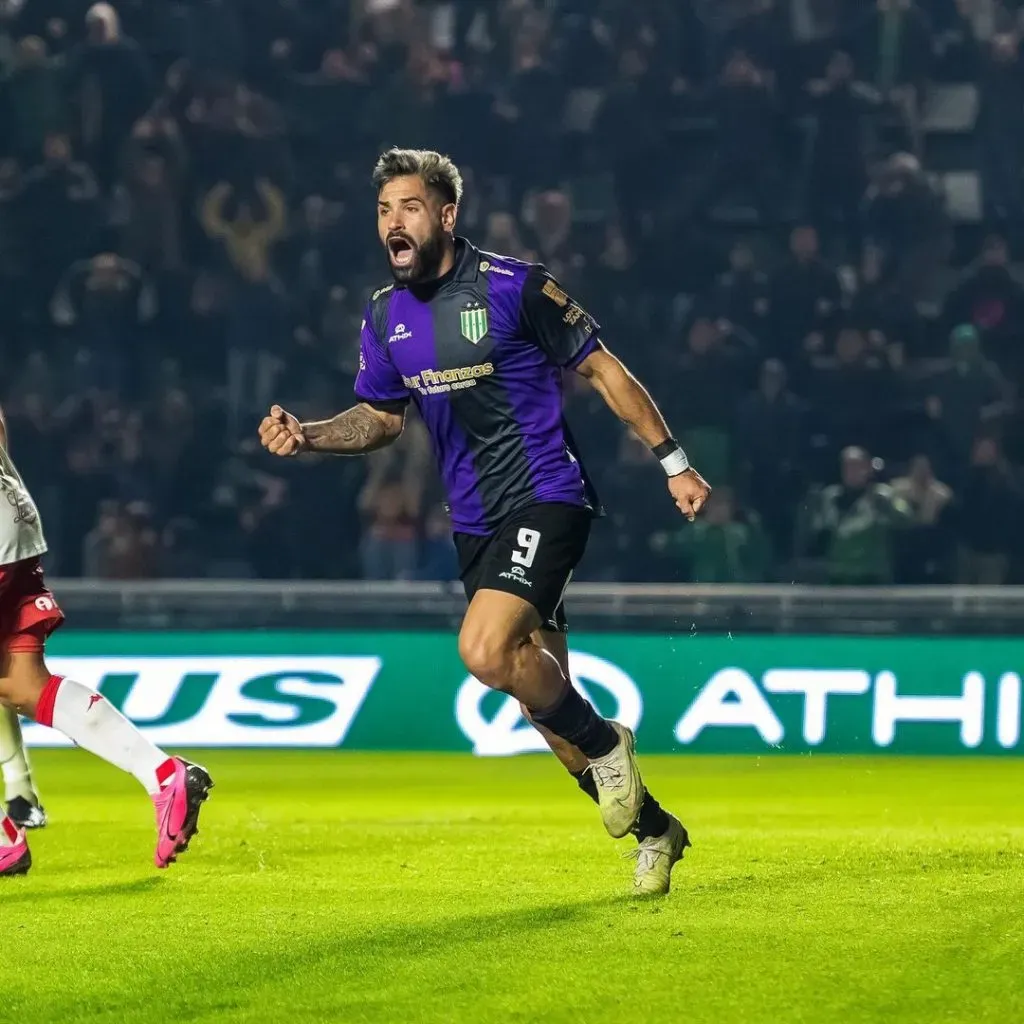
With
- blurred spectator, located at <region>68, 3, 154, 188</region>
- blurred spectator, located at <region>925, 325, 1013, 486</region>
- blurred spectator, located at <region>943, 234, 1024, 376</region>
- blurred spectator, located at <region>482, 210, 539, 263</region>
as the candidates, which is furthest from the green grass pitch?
blurred spectator, located at <region>68, 3, 154, 188</region>

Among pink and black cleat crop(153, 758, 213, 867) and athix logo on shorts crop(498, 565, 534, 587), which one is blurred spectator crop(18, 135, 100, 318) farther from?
athix logo on shorts crop(498, 565, 534, 587)

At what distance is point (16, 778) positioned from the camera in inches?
283

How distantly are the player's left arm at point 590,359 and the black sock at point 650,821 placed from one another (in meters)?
0.89

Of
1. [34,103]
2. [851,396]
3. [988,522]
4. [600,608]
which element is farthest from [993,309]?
[34,103]

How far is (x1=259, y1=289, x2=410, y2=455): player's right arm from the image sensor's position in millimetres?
6090

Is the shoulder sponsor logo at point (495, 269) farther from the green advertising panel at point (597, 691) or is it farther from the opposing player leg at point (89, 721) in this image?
the green advertising panel at point (597, 691)

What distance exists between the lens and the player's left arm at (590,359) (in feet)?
19.0

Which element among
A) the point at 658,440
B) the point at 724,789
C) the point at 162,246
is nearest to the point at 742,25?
the point at 162,246

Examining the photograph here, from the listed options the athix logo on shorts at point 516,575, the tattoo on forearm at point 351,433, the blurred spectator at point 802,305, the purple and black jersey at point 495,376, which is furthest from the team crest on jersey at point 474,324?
the blurred spectator at point 802,305

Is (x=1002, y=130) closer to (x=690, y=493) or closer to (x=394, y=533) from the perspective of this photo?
(x=394, y=533)

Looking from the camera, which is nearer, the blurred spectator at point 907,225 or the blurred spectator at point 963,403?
the blurred spectator at point 963,403

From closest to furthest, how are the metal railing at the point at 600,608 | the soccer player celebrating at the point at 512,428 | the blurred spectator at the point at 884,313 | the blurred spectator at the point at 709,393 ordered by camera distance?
the soccer player celebrating at the point at 512,428 → the metal railing at the point at 600,608 → the blurred spectator at the point at 709,393 → the blurred spectator at the point at 884,313

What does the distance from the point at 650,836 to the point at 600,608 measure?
561 centimetres

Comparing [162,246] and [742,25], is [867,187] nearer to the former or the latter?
[742,25]
